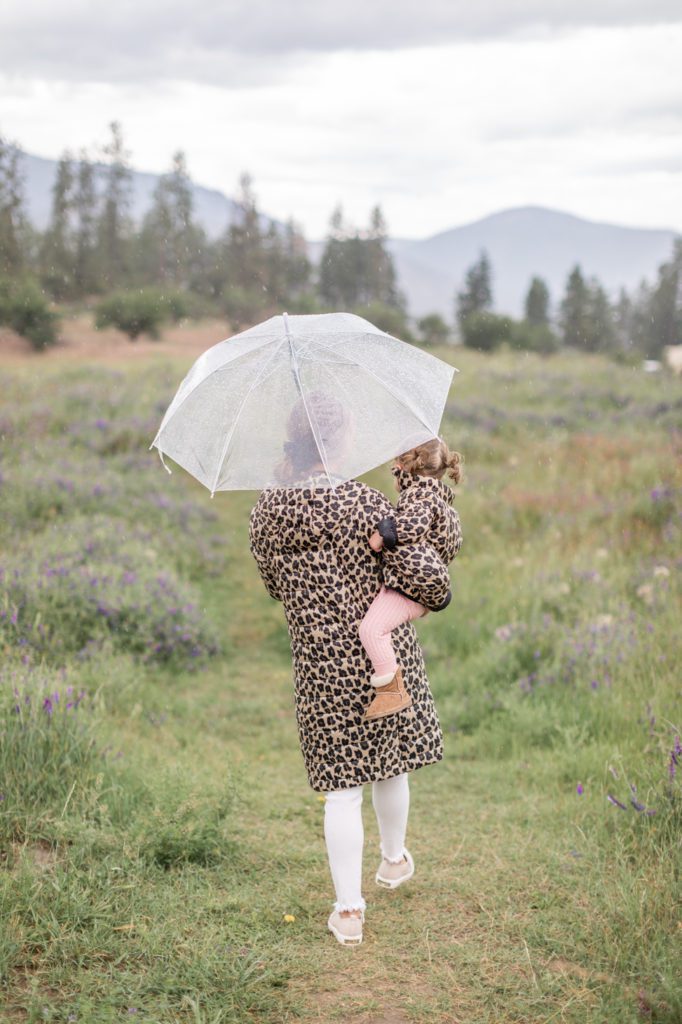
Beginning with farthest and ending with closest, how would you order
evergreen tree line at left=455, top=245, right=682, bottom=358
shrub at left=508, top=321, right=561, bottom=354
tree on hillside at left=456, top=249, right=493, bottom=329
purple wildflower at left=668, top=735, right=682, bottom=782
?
tree on hillside at left=456, top=249, right=493, bottom=329 → shrub at left=508, top=321, right=561, bottom=354 → evergreen tree line at left=455, top=245, right=682, bottom=358 → purple wildflower at left=668, top=735, right=682, bottom=782

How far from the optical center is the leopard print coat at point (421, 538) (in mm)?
2934

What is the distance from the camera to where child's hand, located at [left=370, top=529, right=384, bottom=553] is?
9.73 feet

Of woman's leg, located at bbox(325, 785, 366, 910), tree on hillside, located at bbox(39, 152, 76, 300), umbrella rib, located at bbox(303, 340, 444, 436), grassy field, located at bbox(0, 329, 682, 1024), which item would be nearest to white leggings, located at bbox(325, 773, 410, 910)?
woman's leg, located at bbox(325, 785, 366, 910)

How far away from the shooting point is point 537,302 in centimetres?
4197

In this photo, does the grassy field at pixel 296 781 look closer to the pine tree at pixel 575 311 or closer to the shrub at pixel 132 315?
A: the shrub at pixel 132 315

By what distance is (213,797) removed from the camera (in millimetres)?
3986

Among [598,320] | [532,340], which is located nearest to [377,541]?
[532,340]

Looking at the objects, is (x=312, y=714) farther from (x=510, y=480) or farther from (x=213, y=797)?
(x=510, y=480)

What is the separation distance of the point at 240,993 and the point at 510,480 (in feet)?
26.9

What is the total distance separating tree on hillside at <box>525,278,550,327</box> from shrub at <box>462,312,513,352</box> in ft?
27.1

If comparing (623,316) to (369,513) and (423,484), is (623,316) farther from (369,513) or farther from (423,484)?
(369,513)

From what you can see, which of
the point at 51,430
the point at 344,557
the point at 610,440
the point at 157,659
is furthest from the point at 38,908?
the point at 610,440

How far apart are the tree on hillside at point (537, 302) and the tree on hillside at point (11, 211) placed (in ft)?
78.3

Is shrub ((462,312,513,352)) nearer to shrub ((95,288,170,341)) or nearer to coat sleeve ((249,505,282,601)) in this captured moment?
shrub ((95,288,170,341))
